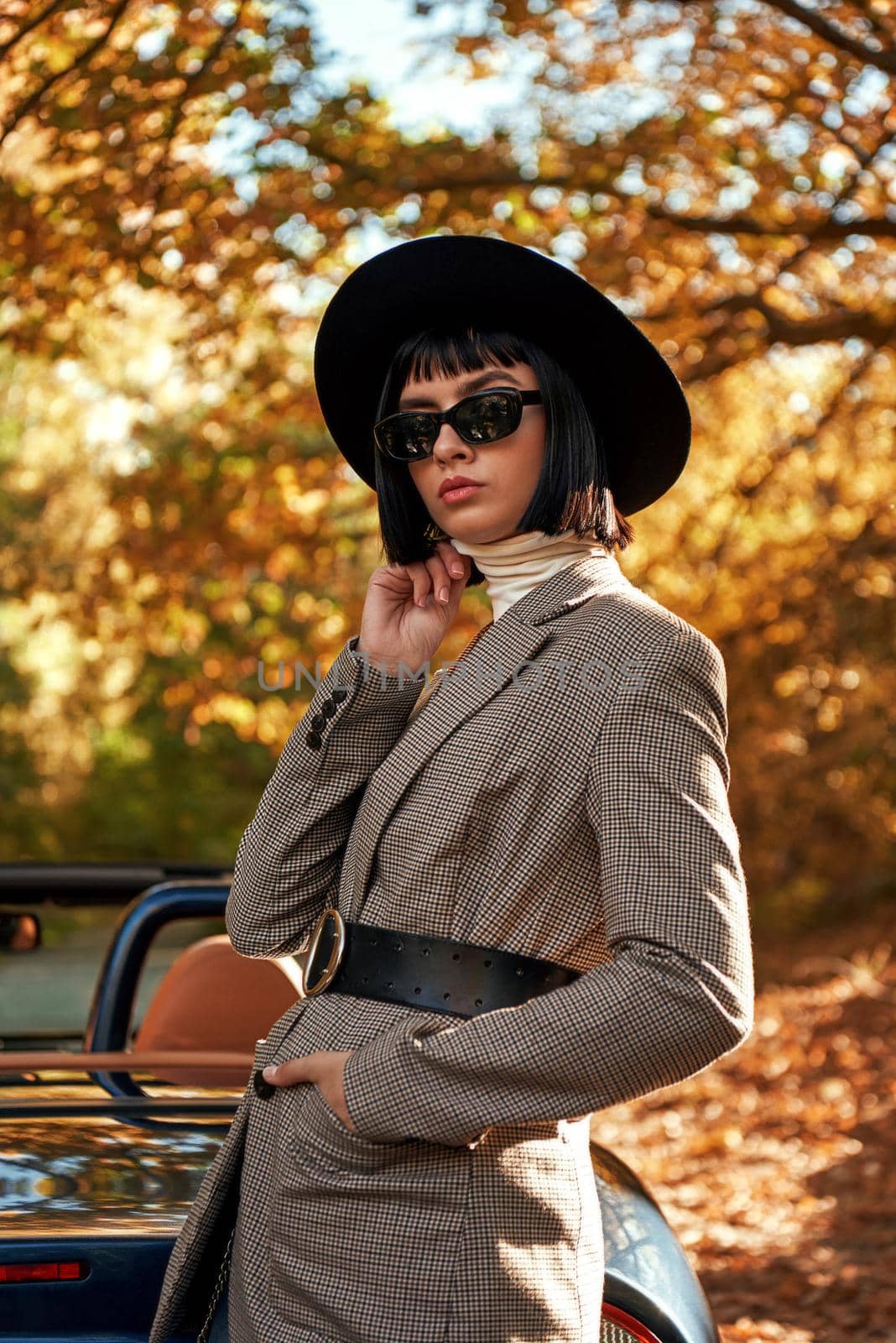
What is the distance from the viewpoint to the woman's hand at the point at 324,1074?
1729 mm

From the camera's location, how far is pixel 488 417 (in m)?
2.03

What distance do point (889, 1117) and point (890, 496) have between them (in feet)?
10.8

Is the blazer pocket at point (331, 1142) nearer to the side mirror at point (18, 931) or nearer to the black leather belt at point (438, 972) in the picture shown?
the black leather belt at point (438, 972)

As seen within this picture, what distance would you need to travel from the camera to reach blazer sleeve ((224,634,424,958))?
2.10 m

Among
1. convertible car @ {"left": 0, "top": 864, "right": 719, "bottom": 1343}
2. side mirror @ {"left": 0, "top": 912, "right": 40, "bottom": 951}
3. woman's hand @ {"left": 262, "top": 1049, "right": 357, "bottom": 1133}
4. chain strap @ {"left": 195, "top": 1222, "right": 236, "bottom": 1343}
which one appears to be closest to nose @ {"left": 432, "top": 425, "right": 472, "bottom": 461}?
woman's hand @ {"left": 262, "top": 1049, "right": 357, "bottom": 1133}

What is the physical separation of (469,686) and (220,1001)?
6.17ft

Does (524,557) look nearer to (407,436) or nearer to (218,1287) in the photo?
(407,436)

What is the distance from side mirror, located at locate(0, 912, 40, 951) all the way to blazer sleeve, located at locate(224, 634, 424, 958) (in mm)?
2093

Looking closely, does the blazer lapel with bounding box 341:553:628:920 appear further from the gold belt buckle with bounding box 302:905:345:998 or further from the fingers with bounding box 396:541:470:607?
the fingers with bounding box 396:541:470:607

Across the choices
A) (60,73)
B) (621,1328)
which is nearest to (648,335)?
(60,73)

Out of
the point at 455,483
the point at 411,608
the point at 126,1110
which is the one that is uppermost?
the point at 455,483

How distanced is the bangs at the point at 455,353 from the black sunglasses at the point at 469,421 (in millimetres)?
62

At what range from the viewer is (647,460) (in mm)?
2271

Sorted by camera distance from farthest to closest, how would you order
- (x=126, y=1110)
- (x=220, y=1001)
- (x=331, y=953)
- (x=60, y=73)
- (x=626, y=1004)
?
1. (x=60, y=73)
2. (x=220, y=1001)
3. (x=126, y=1110)
4. (x=331, y=953)
5. (x=626, y=1004)
